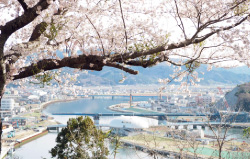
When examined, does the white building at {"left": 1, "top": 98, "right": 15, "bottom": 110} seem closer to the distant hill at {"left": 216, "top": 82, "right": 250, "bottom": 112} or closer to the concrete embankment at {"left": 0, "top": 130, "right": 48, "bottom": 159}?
the concrete embankment at {"left": 0, "top": 130, "right": 48, "bottom": 159}

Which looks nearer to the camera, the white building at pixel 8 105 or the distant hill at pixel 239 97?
the distant hill at pixel 239 97

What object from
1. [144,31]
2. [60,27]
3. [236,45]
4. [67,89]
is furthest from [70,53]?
[236,45]

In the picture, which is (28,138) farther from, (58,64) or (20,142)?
(58,64)

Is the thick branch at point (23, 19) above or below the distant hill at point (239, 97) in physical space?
above

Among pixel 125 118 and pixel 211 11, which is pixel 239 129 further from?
pixel 211 11

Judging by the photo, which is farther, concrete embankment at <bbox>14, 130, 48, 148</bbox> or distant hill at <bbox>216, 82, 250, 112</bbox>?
distant hill at <bbox>216, 82, 250, 112</bbox>

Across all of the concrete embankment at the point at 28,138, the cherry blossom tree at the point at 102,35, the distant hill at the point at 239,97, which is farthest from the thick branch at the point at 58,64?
the distant hill at the point at 239,97

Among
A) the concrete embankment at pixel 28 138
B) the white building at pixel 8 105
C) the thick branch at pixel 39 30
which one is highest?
the thick branch at pixel 39 30

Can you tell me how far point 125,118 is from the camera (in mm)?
18922

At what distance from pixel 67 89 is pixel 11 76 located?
2.80 ft

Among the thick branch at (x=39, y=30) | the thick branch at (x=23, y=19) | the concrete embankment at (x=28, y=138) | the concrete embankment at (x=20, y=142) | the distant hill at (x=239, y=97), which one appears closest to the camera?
the thick branch at (x=23, y=19)

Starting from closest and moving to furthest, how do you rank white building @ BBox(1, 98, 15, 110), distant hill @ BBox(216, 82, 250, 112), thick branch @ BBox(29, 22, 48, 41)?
thick branch @ BBox(29, 22, 48, 41), distant hill @ BBox(216, 82, 250, 112), white building @ BBox(1, 98, 15, 110)

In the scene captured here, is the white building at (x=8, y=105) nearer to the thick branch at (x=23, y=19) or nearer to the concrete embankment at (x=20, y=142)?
the concrete embankment at (x=20, y=142)

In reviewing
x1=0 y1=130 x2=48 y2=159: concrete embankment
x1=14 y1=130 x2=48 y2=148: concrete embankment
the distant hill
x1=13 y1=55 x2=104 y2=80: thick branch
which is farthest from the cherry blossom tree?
the distant hill
